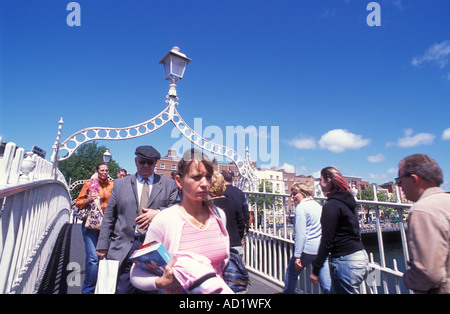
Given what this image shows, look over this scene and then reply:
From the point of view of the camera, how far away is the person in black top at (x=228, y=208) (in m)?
2.86

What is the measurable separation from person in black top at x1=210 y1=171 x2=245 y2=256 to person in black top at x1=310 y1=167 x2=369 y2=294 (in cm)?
96

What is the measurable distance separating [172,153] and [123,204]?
5268 centimetres

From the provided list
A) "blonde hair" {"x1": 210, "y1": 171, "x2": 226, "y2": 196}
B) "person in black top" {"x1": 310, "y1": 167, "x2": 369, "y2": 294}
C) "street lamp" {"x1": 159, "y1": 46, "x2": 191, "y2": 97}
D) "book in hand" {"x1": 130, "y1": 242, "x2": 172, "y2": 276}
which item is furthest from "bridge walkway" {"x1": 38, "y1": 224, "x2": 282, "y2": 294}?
"street lamp" {"x1": 159, "y1": 46, "x2": 191, "y2": 97}

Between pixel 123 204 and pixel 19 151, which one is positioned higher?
pixel 19 151

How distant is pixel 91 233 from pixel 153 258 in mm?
2793

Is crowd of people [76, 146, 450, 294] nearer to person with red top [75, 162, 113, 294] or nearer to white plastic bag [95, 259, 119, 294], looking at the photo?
person with red top [75, 162, 113, 294]

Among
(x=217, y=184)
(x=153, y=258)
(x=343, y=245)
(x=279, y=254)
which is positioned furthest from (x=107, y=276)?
(x=279, y=254)

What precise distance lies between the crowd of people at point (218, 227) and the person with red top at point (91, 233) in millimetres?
14

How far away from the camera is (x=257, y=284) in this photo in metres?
4.39

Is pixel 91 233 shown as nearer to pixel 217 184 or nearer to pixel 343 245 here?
pixel 217 184
